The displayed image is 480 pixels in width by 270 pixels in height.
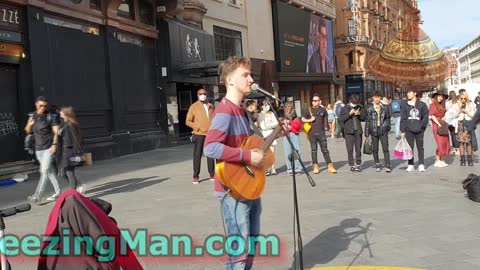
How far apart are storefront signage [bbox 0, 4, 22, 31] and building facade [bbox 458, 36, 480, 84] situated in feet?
492

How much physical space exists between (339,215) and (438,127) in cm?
603

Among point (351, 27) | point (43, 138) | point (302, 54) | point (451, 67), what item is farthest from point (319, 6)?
point (43, 138)

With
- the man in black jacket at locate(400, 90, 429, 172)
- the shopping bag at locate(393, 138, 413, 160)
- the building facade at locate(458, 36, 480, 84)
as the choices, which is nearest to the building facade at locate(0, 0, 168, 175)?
the shopping bag at locate(393, 138, 413, 160)

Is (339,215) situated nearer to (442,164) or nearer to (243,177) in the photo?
(243,177)

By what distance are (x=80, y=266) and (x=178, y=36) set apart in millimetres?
18770

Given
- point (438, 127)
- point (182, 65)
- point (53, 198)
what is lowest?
point (53, 198)

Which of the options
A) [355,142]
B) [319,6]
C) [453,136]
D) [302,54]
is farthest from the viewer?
[319,6]

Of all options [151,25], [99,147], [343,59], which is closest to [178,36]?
[151,25]

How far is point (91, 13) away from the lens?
52.4 feet

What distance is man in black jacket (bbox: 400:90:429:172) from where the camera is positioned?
432 inches

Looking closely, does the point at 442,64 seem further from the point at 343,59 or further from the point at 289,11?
the point at 343,59

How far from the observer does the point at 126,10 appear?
60.3 feet

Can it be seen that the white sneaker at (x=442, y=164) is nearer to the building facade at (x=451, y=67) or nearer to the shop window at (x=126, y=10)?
the shop window at (x=126, y=10)

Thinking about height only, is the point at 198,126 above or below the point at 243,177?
above
